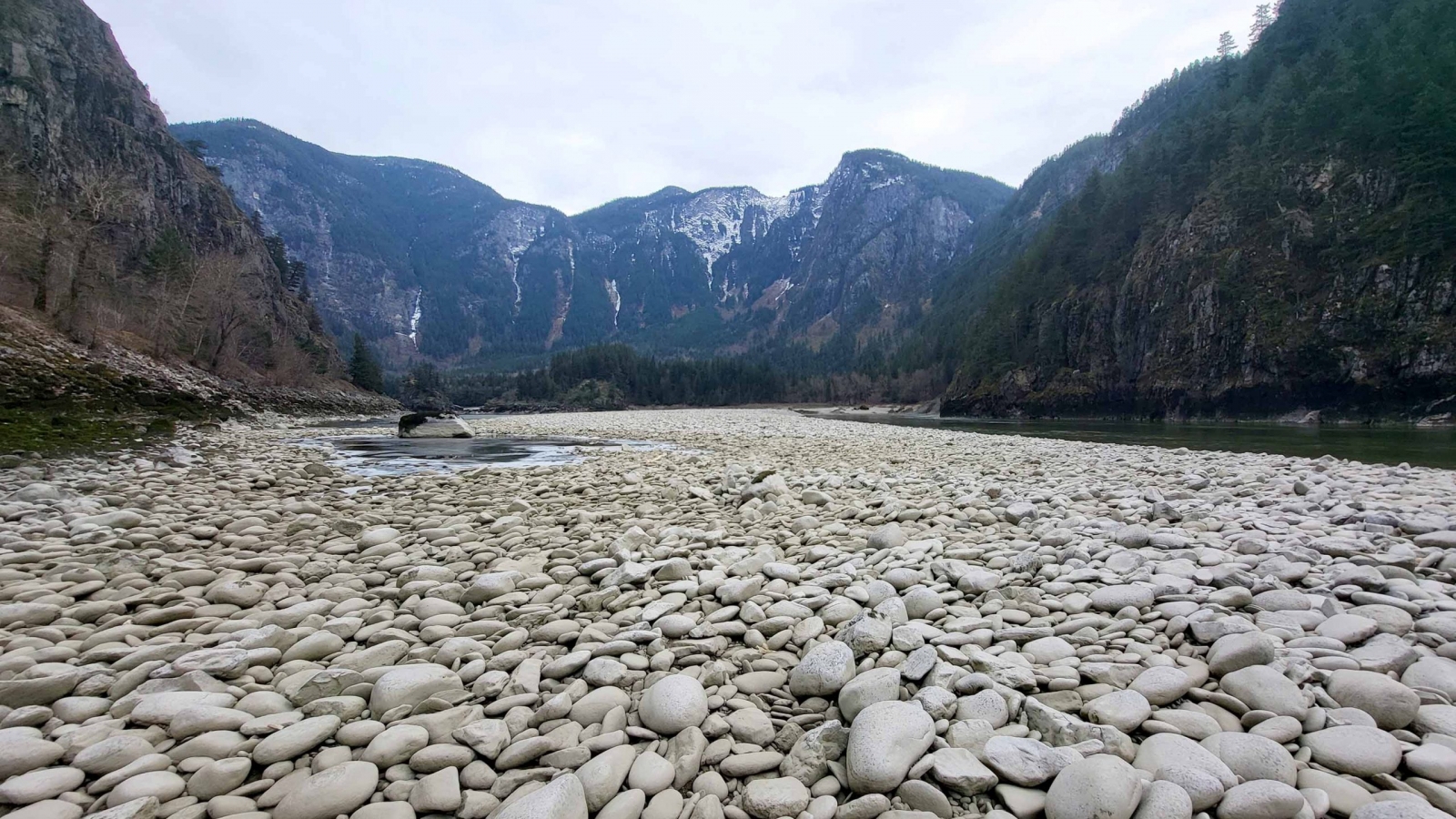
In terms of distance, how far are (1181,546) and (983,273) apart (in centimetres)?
17866

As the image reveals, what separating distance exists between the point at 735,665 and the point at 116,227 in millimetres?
77902

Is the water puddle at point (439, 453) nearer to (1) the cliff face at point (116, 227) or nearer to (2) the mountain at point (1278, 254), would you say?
(1) the cliff face at point (116, 227)

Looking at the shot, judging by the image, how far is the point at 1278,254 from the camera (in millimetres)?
45156

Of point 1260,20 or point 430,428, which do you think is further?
point 1260,20

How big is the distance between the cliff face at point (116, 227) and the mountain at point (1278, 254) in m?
70.7

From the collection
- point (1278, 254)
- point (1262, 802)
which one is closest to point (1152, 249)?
point (1278, 254)

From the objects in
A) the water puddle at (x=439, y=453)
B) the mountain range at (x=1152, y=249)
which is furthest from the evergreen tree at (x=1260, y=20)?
the water puddle at (x=439, y=453)

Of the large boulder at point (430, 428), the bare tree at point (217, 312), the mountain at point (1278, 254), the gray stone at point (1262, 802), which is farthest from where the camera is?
the bare tree at point (217, 312)

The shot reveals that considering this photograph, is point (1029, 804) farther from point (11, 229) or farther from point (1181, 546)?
point (11, 229)

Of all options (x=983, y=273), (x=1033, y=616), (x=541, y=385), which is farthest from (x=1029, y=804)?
(x=983, y=273)

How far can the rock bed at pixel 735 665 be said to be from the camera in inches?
85.2

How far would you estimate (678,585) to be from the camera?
4465mm

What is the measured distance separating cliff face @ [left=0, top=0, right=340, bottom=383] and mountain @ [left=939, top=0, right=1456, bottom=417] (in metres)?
70.7

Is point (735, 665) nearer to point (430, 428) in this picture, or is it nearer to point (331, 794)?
point (331, 794)
